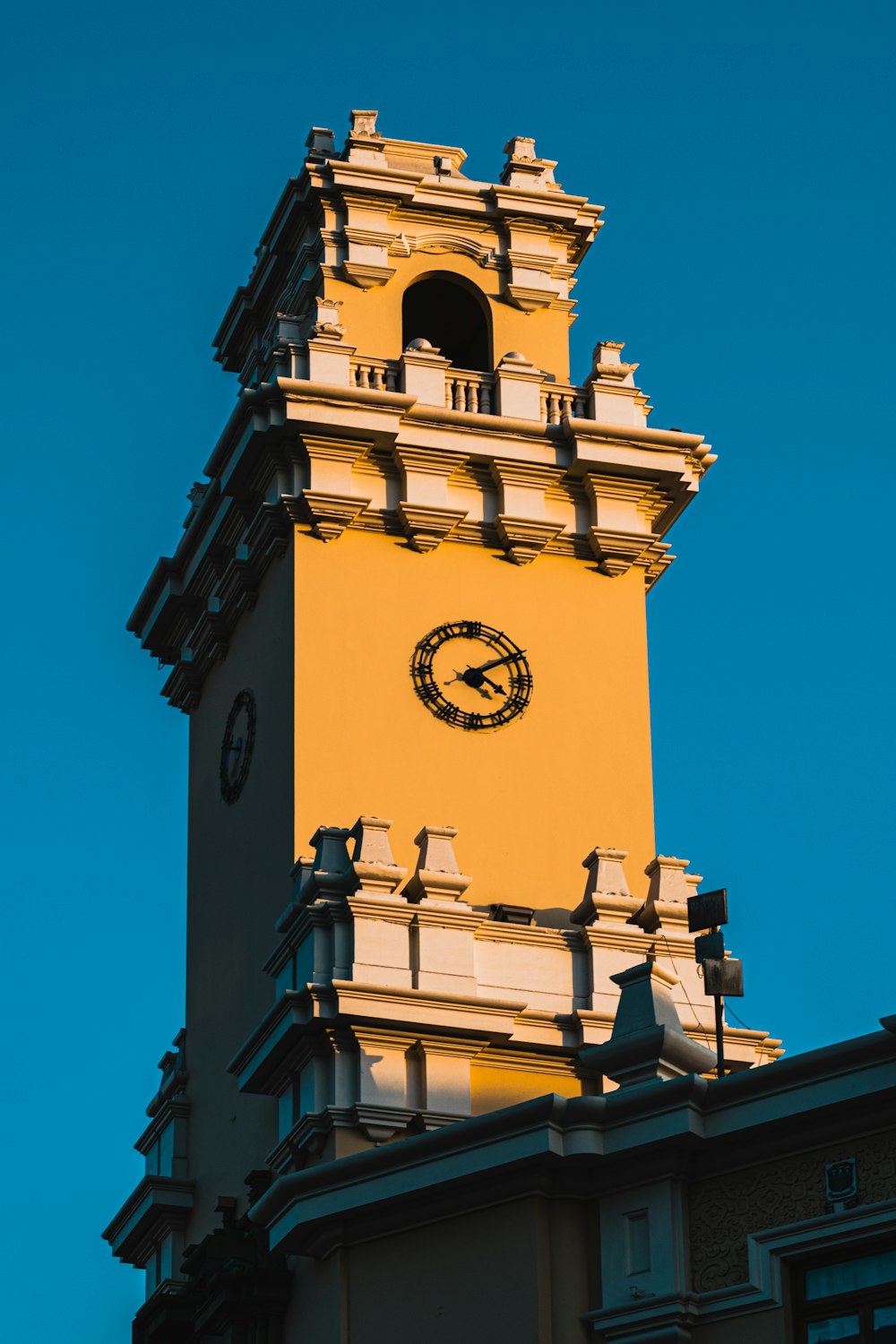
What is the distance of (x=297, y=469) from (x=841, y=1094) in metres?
15.6

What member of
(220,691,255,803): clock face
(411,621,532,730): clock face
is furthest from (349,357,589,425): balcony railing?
(220,691,255,803): clock face

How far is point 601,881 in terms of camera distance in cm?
3259

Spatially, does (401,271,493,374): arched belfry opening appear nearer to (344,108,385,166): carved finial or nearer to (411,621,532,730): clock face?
(344,108,385,166): carved finial

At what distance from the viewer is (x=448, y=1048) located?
1204 inches

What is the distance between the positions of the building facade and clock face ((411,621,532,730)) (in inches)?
1.5

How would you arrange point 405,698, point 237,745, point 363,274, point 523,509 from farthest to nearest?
point 363,274 < point 237,745 < point 523,509 < point 405,698

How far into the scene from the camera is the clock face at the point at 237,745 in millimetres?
35750

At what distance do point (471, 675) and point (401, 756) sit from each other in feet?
5.01

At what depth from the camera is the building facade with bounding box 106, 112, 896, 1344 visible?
2681 centimetres

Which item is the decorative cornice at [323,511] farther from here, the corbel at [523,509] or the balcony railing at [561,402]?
the balcony railing at [561,402]

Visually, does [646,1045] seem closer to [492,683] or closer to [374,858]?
[374,858]

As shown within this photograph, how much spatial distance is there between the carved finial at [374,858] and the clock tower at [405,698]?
0.10 feet

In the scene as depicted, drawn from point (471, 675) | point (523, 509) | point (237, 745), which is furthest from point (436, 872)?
point (523, 509)

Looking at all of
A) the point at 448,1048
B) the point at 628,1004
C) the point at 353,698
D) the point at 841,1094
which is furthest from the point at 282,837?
the point at 841,1094
